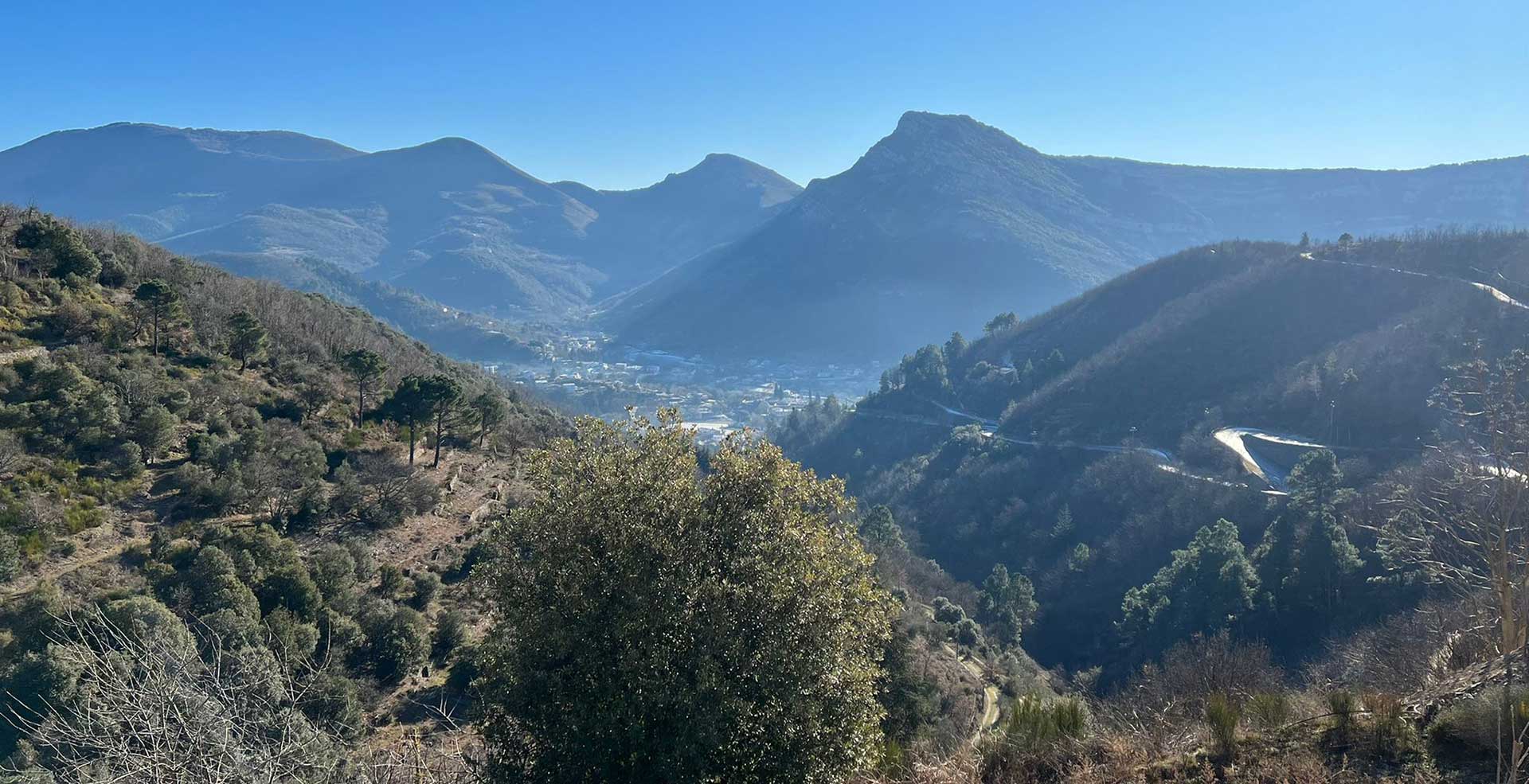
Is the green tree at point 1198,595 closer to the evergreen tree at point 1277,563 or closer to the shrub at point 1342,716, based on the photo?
the evergreen tree at point 1277,563


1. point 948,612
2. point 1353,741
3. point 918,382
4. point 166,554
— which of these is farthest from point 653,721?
point 918,382

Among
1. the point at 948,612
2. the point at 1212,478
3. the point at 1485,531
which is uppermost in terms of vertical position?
the point at 1485,531

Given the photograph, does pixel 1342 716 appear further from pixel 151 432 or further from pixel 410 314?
pixel 410 314

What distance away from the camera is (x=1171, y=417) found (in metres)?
65.1

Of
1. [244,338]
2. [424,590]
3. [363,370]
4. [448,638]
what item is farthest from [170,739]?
[244,338]

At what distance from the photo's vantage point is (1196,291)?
91.2 meters

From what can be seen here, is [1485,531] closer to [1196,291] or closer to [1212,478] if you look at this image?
[1212,478]

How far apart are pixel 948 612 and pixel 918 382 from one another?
57263 millimetres

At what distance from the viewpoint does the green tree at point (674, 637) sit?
7387 mm

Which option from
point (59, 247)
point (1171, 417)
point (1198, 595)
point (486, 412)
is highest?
point (59, 247)

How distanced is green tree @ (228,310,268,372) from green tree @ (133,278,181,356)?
6.09 feet

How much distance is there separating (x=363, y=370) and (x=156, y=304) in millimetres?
6819

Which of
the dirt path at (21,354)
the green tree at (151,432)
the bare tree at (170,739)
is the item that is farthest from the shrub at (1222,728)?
the dirt path at (21,354)

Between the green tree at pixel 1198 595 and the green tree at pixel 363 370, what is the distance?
4020cm
